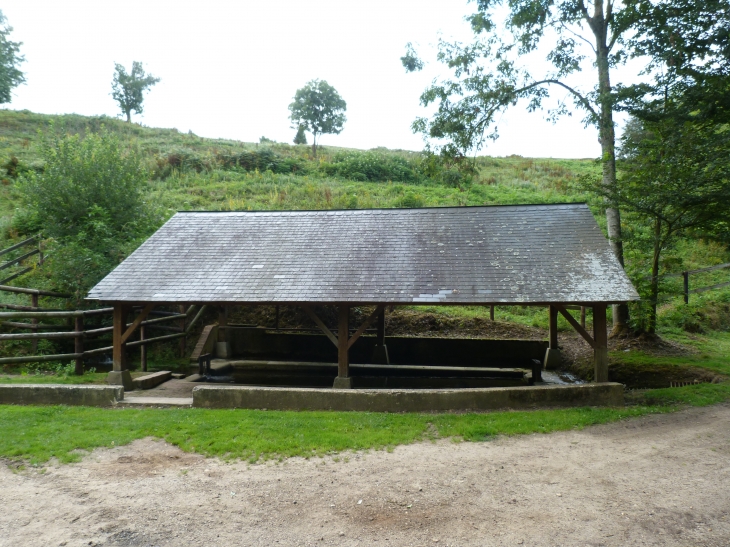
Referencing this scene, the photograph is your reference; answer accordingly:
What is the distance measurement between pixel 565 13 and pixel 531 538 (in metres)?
12.4

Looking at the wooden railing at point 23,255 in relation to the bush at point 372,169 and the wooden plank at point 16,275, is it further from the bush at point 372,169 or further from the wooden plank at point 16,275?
the bush at point 372,169

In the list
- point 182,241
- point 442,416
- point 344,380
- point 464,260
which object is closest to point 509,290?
point 464,260

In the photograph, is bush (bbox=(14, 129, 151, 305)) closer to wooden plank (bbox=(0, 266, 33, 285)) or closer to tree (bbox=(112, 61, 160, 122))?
wooden plank (bbox=(0, 266, 33, 285))

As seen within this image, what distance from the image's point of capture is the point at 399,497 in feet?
15.0

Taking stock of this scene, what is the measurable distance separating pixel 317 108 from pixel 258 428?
29223mm

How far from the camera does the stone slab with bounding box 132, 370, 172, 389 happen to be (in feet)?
29.9

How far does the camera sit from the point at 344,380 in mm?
8516

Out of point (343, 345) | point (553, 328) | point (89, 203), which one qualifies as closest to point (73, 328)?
point (89, 203)

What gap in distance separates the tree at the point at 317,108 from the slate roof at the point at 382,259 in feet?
76.4

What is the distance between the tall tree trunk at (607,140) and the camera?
36.6ft

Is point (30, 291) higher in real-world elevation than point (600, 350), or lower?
higher

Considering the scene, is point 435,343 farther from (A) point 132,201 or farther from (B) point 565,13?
(A) point 132,201

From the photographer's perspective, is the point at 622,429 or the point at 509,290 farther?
the point at 509,290

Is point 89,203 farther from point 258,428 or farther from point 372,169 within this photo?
point 372,169
